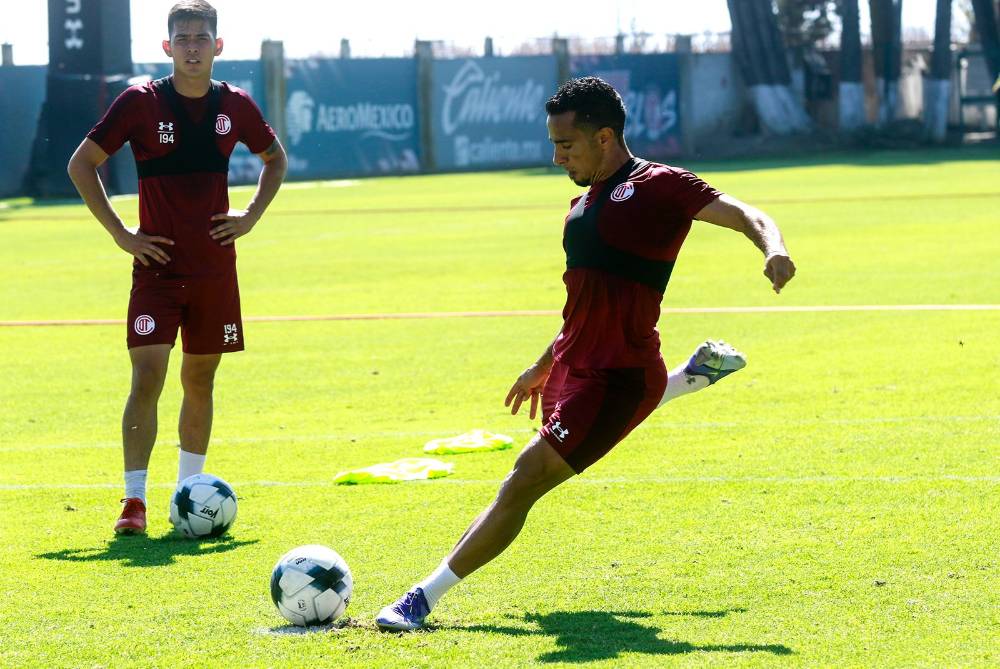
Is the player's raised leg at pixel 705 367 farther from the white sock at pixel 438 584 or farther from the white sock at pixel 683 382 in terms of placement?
the white sock at pixel 438 584

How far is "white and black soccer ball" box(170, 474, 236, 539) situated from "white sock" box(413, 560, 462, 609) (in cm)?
186

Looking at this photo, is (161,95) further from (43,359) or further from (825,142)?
(825,142)

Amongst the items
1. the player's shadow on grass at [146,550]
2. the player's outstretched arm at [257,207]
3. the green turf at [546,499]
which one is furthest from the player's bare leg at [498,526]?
the player's outstretched arm at [257,207]

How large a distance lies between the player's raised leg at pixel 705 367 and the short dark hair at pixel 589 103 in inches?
73.3

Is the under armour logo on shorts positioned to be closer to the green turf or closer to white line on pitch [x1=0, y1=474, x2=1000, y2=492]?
the green turf

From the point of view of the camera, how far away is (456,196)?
4119 cm

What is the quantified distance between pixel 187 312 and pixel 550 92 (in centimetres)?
5582

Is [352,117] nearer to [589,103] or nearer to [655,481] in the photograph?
[655,481]

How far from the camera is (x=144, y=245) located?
7.79m

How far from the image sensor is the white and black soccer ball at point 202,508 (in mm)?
7426

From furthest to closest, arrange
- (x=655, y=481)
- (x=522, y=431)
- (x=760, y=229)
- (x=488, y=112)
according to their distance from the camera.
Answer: (x=488, y=112)
(x=522, y=431)
(x=655, y=481)
(x=760, y=229)

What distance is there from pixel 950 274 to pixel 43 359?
10.7 metres

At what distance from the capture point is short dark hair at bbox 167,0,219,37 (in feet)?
25.5

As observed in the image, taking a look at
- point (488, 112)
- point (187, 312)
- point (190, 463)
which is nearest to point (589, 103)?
point (187, 312)
